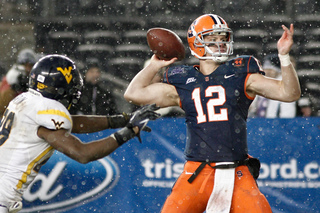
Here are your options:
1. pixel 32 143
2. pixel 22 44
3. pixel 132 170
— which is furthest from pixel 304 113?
pixel 22 44

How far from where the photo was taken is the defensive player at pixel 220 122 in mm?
3240

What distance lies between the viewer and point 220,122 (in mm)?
3334

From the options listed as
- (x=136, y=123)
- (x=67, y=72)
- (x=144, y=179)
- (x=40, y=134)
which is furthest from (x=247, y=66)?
(x=144, y=179)

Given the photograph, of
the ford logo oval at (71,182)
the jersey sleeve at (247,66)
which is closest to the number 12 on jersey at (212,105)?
the jersey sleeve at (247,66)

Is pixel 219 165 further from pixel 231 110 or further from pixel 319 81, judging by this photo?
pixel 319 81

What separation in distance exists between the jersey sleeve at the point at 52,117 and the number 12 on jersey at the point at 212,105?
883 mm

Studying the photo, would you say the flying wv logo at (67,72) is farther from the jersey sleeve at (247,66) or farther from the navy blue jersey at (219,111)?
the jersey sleeve at (247,66)

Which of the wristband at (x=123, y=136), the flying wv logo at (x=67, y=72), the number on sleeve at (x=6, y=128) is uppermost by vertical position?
the flying wv logo at (x=67, y=72)

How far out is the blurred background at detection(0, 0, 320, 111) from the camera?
8383mm

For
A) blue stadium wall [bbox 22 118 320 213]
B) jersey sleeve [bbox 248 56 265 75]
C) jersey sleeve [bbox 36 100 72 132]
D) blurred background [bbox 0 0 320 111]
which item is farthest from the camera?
blurred background [bbox 0 0 320 111]

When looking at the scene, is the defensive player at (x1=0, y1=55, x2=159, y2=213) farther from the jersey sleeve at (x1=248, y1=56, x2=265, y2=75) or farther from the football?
the jersey sleeve at (x1=248, y1=56, x2=265, y2=75)

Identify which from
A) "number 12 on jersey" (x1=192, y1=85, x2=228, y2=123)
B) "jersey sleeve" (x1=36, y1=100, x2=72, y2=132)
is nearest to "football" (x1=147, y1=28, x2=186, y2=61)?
"number 12 on jersey" (x1=192, y1=85, x2=228, y2=123)

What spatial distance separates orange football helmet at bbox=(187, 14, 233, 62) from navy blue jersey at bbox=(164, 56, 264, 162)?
101 millimetres

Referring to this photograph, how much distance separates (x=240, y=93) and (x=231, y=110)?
13 centimetres
